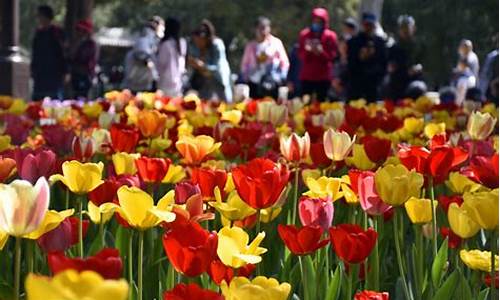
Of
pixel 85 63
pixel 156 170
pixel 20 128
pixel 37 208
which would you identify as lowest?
pixel 85 63

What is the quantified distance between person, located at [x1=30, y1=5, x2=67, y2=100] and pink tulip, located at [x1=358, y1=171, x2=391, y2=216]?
404 inches

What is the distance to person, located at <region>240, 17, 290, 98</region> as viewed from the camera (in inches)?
467

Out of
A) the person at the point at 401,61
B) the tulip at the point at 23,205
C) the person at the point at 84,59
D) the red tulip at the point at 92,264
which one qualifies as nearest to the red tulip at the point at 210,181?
the tulip at the point at 23,205

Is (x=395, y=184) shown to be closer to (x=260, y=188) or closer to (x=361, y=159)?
(x=260, y=188)

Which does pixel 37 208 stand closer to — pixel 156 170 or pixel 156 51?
pixel 156 170

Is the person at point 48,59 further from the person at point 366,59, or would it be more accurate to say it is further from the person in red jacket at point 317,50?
the person at point 366,59

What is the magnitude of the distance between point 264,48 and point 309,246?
10.1m

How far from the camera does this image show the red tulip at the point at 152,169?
7.63 ft

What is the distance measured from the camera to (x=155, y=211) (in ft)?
5.46

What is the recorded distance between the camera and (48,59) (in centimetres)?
1235

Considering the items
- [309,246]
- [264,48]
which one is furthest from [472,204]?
[264,48]

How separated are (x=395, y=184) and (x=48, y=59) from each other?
1077cm

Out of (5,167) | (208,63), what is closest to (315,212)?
A: (5,167)

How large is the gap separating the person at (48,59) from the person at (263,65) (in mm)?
2095
